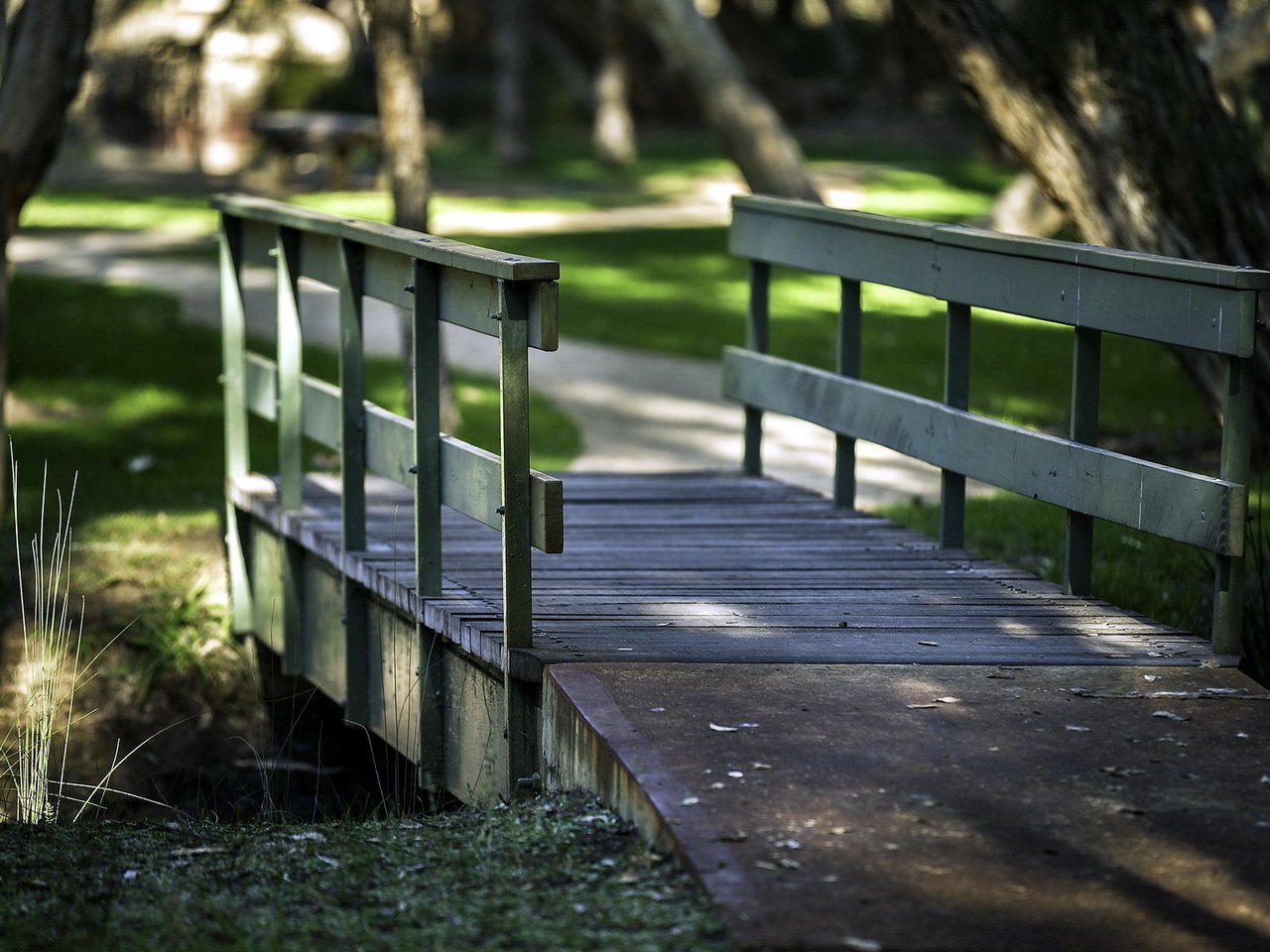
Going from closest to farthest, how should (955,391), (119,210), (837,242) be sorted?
(955,391)
(837,242)
(119,210)

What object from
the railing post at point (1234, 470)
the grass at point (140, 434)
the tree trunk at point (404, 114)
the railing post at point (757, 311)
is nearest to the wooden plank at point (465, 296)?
the railing post at point (1234, 470)

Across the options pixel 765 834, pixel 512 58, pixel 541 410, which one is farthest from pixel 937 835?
pixel 512 58

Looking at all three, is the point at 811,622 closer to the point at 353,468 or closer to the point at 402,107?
the point at 353,468

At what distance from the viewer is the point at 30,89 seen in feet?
27.9

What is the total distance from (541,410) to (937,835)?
301 inches

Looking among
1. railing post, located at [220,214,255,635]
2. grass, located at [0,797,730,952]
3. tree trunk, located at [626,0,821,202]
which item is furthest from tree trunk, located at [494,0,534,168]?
grass, located at [0,797,730,952]

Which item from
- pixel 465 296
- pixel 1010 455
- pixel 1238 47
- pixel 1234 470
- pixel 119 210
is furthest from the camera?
pixel 119 210

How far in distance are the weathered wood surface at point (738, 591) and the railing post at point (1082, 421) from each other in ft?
0.32

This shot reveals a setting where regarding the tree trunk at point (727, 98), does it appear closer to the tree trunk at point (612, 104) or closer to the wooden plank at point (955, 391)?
the wooden plank at point (955, 391)

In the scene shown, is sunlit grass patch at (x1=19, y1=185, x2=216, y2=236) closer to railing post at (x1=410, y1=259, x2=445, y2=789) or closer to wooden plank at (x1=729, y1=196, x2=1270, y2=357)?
wooden plank at (x1=729, y1=196, x2=1270, y2=357)

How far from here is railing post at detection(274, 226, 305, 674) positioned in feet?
23.3

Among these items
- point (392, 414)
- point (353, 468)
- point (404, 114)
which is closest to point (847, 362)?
point (392, 414)

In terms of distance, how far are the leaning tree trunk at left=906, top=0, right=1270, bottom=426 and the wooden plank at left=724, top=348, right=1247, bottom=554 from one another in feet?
6.09

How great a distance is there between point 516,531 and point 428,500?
699mm
